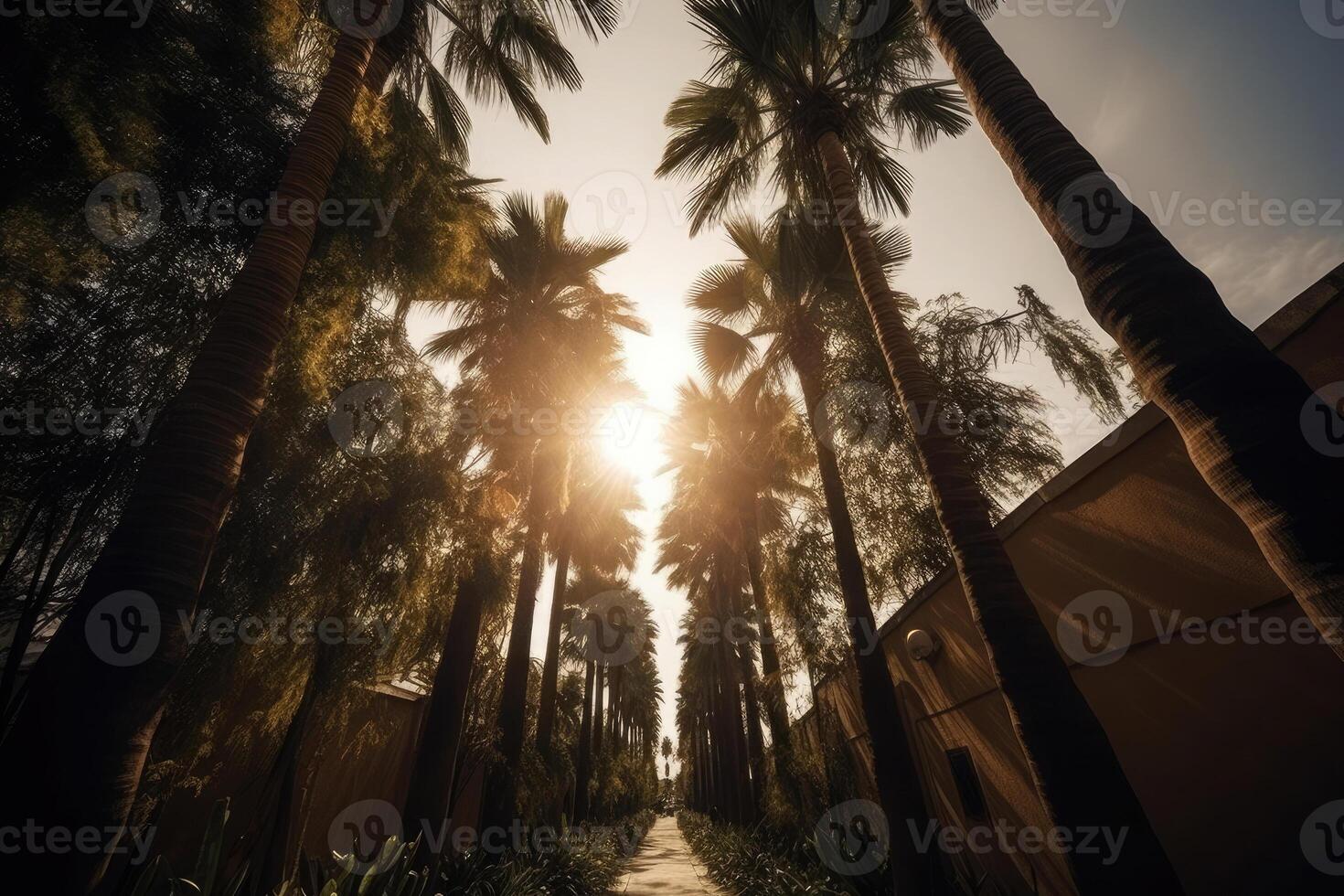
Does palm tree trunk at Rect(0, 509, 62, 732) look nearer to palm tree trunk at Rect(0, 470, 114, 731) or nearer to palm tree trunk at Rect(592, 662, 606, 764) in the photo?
palm tree trunk at Rect(0, 470, 114, 731)

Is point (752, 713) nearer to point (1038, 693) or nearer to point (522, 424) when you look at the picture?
point (522, 424)

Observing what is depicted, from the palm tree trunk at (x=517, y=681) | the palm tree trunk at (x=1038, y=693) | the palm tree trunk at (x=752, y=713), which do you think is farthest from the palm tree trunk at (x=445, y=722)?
the palm tree trunk at (x=752, y=713)

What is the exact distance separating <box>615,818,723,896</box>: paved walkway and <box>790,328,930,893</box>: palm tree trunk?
682 centimetres

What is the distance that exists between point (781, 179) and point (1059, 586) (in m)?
7.32

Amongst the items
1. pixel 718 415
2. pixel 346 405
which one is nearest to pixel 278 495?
pixel 346 405

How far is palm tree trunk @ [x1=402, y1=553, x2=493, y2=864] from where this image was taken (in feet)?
20.5

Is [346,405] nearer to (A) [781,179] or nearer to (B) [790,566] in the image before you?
(A) [781,179]

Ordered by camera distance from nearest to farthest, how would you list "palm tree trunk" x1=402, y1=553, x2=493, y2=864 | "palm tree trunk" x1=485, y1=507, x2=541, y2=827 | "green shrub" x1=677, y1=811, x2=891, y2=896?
1. "green shrub" x1=677, y1=811, x2=891, y2=896
2. "palm tree trunk" x1=402, y1=553, x2=493, y2=864
3. "palm tree trunk" x1=485, y1=507, x2=541, y2=827

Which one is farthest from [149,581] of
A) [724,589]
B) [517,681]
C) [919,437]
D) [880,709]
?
[724,589]

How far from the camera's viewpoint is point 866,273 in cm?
590

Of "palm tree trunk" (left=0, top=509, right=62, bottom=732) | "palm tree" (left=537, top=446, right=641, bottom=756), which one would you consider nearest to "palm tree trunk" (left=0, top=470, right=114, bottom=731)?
"palm tree trunk" (left=0, top=509, right=62, bottom=732)

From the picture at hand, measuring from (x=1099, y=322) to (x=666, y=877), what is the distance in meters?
16.3

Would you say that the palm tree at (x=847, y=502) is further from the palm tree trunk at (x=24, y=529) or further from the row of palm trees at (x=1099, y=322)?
the palm tree trunk at (x=24, y=529)

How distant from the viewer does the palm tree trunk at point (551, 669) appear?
12.7 meters
